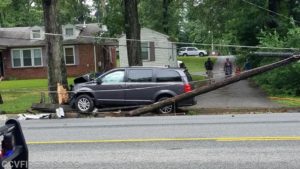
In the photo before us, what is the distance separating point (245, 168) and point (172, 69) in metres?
11.7

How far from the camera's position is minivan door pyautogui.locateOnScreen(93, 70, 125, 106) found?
1932cm

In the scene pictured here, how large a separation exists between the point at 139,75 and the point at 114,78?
0.93m

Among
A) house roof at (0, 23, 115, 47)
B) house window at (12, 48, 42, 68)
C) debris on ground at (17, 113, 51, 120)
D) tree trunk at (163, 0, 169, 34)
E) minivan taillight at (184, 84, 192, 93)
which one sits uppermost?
tree trunk at (163, 0, 169, 34)

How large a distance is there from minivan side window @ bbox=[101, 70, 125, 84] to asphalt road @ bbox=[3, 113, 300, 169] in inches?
226

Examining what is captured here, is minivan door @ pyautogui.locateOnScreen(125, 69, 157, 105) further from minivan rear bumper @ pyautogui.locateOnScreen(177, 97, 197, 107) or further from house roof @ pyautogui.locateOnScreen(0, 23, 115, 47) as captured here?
house roof @ pyautogui.locateOnScreen(0, 23, 115, 47)

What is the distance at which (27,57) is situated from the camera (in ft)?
145

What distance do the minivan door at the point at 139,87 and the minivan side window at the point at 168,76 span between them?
279mm

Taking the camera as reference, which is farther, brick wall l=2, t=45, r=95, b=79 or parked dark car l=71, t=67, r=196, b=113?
brick wall l=2, t=45, r=95, b=79

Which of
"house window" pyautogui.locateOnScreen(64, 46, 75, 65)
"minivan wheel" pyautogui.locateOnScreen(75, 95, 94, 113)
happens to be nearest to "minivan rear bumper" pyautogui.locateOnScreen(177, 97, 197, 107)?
"minivan wheel" pyautogui.locateOnScreen(75, 95, 94, 113)

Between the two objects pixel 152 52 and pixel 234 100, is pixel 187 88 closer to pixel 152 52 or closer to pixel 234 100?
pixel 234 100

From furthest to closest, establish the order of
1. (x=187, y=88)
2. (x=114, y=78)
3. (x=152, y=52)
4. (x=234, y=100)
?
(x=152, y=52) → (x=234, y=100) → (x=114, y=78) → (x=187, y=88)

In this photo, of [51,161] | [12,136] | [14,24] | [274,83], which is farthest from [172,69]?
[14,24]

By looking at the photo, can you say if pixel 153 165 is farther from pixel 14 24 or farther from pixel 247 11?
pixel 14 24

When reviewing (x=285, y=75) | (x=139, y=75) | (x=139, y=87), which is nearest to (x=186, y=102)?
(x=139, y=87)
